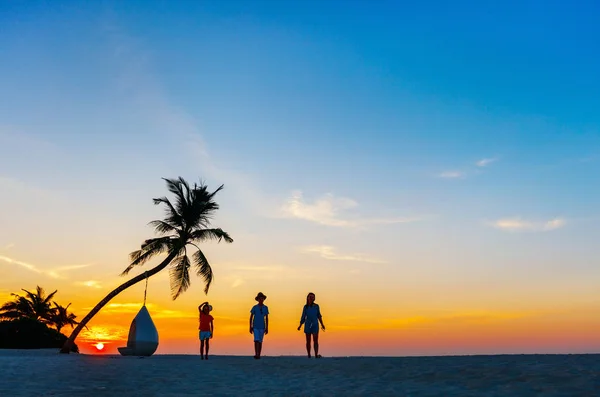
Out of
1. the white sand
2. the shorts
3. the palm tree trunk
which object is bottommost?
the white sand

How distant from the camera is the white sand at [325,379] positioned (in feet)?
29.4

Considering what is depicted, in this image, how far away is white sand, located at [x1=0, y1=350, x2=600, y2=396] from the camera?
8969 mm

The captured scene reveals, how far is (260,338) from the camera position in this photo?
1869cm

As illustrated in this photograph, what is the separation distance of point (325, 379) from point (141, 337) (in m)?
13.7

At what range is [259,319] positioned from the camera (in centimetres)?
1855

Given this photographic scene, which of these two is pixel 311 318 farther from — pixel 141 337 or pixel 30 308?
pixel 30 308

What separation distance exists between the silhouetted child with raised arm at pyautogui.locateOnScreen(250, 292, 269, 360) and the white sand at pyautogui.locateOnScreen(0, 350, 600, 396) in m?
2.87

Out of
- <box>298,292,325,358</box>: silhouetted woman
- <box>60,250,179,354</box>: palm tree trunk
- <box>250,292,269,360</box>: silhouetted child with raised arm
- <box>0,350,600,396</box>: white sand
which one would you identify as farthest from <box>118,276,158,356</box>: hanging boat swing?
<box>298,292,325,358</box>: silhouetted woman

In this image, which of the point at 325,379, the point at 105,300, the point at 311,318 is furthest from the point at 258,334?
the point at 105,300

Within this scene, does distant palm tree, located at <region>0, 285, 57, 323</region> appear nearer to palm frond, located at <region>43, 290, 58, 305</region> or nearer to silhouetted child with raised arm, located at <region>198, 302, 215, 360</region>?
palm frond, located at <region>43, 290, 58, 305</region>

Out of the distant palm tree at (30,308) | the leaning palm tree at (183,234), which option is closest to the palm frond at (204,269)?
the leaning palm tree at (183,234)

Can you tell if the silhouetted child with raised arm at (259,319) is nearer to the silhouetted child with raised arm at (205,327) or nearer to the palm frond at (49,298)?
the silhouetted child with raised arm at (205,327)

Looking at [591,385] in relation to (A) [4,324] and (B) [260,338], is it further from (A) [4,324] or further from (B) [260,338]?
(A) [4,324]

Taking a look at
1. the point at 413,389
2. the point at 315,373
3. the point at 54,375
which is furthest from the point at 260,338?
the point at 413,389
